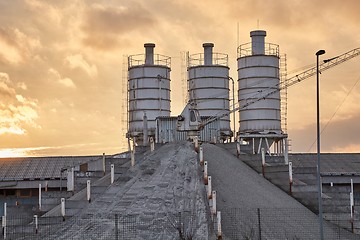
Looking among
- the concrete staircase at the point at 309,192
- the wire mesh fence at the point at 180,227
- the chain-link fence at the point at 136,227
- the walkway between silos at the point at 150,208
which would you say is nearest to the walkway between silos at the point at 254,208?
the wire mesh fence at the point at 180,227

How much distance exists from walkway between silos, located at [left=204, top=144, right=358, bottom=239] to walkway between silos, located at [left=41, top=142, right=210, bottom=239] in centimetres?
157

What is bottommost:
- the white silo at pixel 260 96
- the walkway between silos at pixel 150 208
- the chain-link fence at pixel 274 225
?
the chain-link fence at pixel 274 225

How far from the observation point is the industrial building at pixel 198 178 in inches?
1203

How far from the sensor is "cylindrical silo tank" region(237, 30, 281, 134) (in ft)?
202

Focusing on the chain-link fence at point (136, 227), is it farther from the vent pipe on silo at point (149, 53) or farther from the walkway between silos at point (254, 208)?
the vent pipe on silo at point (149, 53)

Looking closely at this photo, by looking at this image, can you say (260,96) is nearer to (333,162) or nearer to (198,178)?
(333,162)

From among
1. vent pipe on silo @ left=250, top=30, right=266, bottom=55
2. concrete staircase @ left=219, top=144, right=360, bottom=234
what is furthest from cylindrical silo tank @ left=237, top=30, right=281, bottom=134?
concrete staircase @ left=219, top=144, right=360, bottom=234

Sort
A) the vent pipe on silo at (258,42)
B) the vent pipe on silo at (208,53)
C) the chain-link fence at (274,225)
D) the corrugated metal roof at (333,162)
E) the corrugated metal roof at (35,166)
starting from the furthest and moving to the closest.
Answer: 1. the vent pipe on silo at (208,53)
2. the vent pipe on silo at (258,42)
3. the corrugated metal roof at (35,166)
4. the corrugated metal roof at (333,162)
5. the chain-link fence at (274,225)

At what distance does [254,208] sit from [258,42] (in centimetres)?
3112

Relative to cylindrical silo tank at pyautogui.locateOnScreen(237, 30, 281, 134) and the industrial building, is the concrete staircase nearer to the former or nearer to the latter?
the industrial building

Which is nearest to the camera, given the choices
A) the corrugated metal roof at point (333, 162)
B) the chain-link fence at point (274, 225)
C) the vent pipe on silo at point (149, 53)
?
the chain-link fence at point (274, 225)

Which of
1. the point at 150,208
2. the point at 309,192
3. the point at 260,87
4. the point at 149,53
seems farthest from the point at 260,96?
the point at 150,208

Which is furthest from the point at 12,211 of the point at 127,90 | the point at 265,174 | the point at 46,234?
the point at 127,90

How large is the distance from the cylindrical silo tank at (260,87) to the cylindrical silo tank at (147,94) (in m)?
8.45
